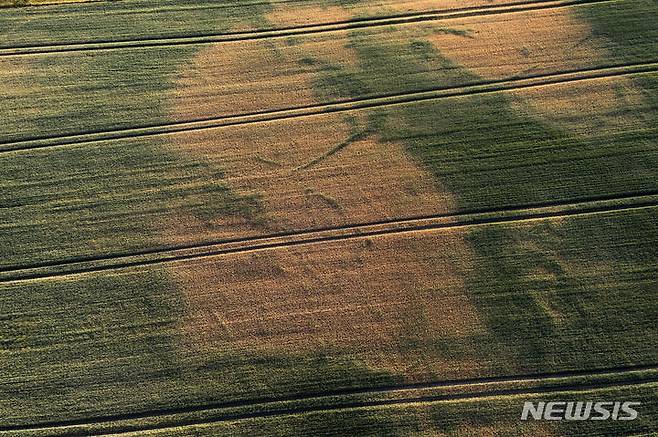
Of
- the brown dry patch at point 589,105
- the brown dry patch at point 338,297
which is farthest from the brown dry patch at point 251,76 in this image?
the brown dry patch at point 589,105

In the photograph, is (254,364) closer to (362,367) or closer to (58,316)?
(362,367)

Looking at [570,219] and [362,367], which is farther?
[570,219]

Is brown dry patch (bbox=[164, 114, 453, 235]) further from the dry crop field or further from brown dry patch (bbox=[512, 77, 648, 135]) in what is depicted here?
brown dry patch (bbox=[512, 77, 648, 135])

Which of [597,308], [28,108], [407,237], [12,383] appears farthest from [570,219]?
[28,108]

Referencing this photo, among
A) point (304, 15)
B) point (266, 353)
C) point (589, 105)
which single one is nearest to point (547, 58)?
point (589, 105)

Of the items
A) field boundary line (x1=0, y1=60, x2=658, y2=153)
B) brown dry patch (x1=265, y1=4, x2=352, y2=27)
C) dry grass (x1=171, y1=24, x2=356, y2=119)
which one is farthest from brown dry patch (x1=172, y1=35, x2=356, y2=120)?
brown dry patch (x1=265, y1=4, x2=352, y2=27)

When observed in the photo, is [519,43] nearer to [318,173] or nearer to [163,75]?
[318,173]
